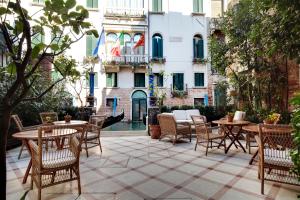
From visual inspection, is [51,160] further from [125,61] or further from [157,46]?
[157,46]

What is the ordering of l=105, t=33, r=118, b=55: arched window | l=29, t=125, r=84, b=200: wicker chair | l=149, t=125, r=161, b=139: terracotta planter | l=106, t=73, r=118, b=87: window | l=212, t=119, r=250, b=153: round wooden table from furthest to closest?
l=106, t=73, r=118, b=87: window, l=105, t=33, r=118, b=55: arched window, l=149, t=125, r=161, b=139: terracotta planter, l=212, t=119, r=250, b=153: round wooden table, l=29, t=125, r=84, b=200: wicker chair

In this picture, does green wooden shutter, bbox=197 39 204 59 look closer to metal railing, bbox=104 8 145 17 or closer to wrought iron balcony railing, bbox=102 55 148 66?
wrought iron balcony railing, bbox=102 55 148 66

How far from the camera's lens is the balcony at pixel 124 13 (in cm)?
1498

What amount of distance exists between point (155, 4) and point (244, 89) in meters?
11.1

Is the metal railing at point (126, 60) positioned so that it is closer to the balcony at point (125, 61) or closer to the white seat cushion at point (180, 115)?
the balcony at point (125, 61)

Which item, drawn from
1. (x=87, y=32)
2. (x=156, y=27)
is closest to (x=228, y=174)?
(x=87, y=32)

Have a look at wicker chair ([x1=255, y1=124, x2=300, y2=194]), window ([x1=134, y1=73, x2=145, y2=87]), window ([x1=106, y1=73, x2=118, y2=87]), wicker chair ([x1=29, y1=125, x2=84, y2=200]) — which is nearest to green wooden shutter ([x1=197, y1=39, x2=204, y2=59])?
window ([x1=134, y1=73, x2=145, y2=87])

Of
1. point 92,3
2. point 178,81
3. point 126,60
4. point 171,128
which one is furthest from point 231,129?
point 92,3

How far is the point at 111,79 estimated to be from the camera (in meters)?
15.4

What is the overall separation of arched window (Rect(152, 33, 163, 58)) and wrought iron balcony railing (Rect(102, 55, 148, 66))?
821 mm

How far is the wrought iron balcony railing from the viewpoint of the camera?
14805 mm

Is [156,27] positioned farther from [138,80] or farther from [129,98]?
[129,98]

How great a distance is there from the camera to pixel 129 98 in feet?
51.3

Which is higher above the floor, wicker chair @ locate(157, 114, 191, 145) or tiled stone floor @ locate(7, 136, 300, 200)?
wicker chair @ locate(157, 114, 191, 145)
